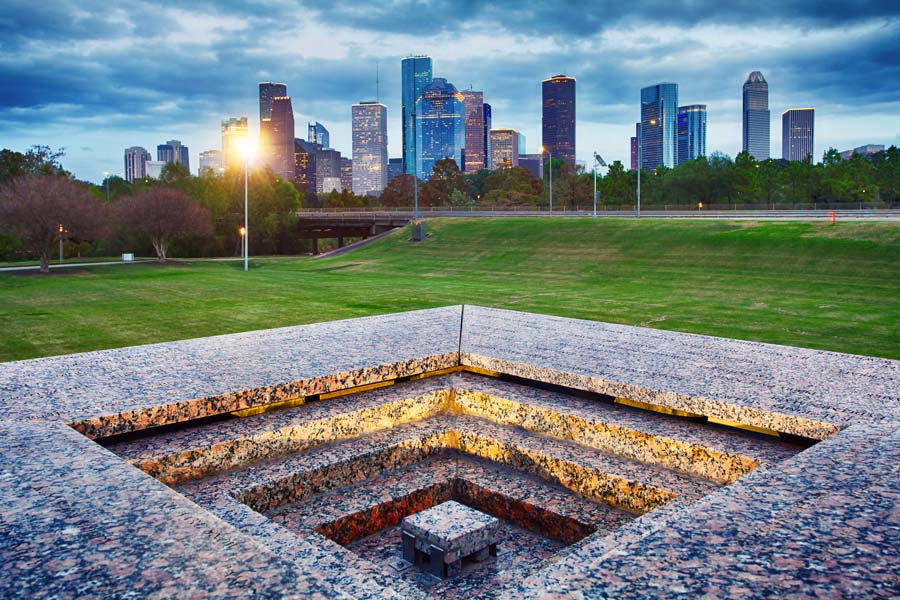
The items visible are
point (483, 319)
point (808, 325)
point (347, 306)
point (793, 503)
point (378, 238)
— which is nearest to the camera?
point (793, 503)

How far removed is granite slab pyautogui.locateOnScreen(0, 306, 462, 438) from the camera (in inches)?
178

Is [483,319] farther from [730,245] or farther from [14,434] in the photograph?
[730,245]

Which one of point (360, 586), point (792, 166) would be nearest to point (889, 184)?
point (792, 166)

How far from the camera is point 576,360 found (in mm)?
5898

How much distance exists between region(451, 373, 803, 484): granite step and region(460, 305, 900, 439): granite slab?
0.19m

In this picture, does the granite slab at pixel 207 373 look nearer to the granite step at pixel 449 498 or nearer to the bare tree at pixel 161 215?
the granite step at pixel 449 498

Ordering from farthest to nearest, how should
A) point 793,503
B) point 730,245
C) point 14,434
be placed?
point 730,245, point 14,434, point 793,503

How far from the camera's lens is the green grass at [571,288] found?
15164 millimetres

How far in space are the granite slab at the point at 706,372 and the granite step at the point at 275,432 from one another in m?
0.86

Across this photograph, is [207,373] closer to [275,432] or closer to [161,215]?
[275,432]

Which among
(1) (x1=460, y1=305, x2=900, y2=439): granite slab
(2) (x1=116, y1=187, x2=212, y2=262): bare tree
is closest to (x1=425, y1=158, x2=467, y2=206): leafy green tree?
(2) (x1=116, y1=187, x2=212, y2=262): bare tree

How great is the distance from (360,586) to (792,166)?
80836mm

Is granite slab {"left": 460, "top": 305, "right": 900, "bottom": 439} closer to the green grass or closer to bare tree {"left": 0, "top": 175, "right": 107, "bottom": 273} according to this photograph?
the green grass

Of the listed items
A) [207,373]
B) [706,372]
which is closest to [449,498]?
[207,373]
